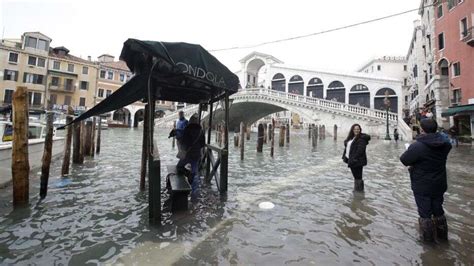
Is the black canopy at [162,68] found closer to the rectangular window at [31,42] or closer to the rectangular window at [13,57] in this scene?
the rectangular window at [13,57]

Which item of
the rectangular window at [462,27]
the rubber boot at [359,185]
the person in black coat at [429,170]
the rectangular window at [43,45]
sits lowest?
the rubber boot at [359,185]

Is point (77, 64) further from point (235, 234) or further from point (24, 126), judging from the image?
point (235, 234)

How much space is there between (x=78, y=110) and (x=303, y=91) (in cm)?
3482

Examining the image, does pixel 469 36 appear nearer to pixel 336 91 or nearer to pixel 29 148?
pixel 336 91

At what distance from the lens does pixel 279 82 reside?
160 ft

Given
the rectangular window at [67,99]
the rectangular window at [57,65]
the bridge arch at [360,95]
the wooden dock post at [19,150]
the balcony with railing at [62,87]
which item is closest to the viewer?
the wooden dock post at [19,150]

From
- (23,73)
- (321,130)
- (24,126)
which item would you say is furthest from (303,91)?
(24,126)

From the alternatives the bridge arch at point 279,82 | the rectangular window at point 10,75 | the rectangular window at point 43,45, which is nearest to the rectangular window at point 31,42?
the rectangular window at point 43,45

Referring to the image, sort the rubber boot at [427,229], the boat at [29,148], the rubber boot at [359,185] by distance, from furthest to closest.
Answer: the boat at [29,148], the rubber boot at [359,185], the rubber boot at [427,229]

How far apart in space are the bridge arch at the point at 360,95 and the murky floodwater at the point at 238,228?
3657 centimetres

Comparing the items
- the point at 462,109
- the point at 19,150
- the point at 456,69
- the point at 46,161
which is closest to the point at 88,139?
the point at 46,161

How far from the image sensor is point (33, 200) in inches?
228

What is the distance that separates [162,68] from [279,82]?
4533 centimetres

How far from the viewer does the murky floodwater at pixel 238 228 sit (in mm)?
3451
